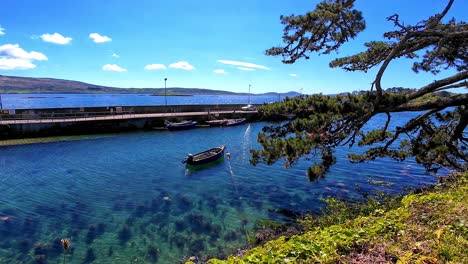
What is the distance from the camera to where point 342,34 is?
9.95 meters

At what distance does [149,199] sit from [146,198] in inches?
9.6

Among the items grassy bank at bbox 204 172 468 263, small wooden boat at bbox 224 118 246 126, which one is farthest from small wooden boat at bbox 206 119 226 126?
grassy bank at bbox 204 172 468 263

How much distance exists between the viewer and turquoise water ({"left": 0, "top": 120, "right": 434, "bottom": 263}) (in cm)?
1047

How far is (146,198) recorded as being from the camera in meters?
15.5

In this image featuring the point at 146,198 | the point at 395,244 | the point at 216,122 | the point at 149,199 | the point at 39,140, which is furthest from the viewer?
the point at 216,122

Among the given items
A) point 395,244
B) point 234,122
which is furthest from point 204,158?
point 234,122

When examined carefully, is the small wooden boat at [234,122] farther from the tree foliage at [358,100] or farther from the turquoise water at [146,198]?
the tree foliage at [358,100]

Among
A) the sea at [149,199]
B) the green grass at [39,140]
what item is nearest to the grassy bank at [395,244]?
the sea at [149,199]

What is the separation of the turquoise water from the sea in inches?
1.9

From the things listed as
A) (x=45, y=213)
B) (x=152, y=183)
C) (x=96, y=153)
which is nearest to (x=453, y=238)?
(x=45, y=213)

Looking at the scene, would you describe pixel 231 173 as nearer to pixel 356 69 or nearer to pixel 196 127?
pixel 356 69

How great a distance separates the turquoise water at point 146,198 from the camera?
10.5m

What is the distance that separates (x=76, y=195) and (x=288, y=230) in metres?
11.7

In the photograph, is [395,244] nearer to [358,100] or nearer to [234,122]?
[358,100]
